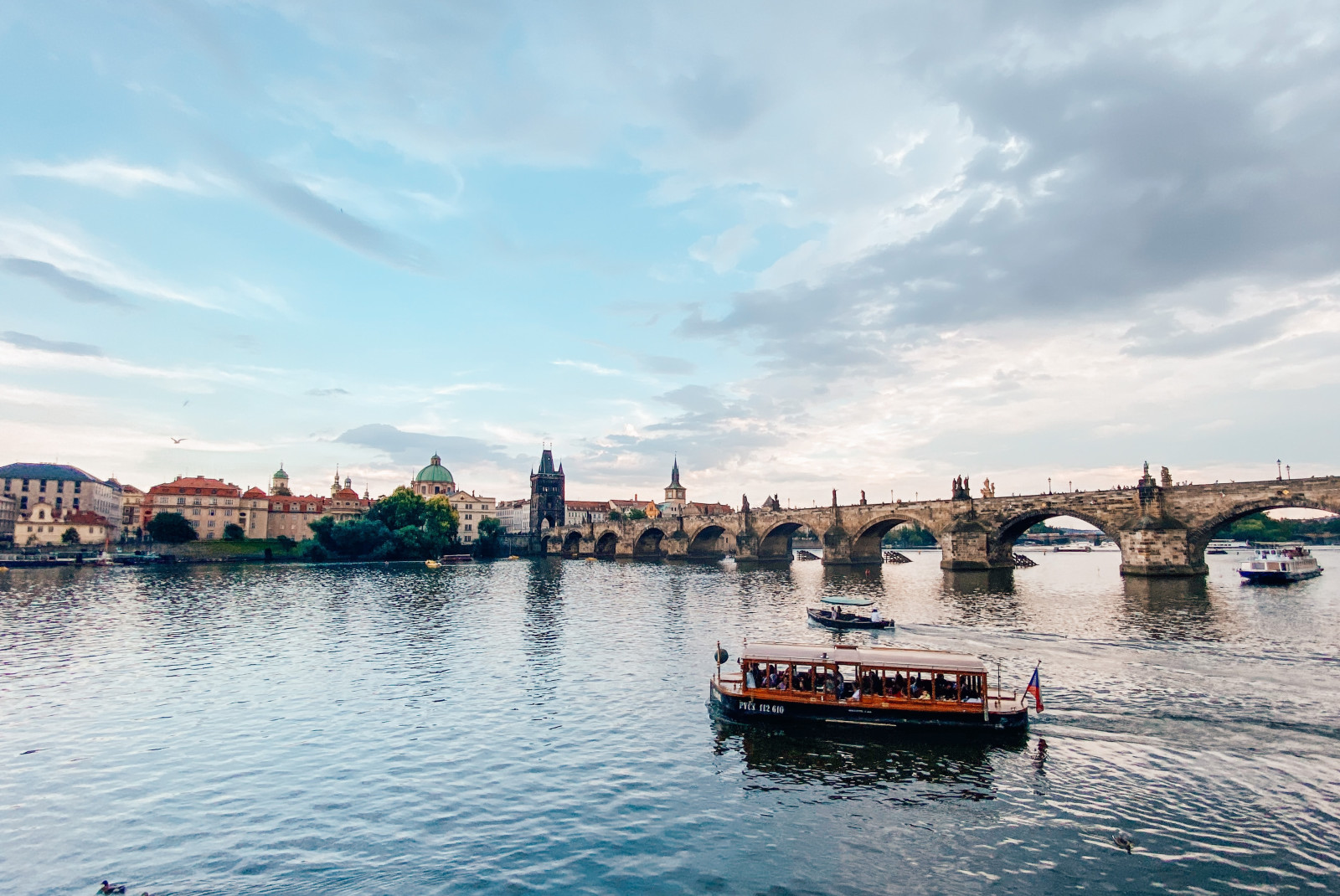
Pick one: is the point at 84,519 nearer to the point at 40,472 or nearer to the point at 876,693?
the point at 40,472

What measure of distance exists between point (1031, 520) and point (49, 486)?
205 m

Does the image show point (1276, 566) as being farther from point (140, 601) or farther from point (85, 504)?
point (85, 504)

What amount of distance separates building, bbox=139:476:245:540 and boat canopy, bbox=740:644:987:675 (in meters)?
183

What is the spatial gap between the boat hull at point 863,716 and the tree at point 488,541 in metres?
149

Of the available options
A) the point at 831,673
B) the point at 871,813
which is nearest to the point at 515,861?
the point at 871,813

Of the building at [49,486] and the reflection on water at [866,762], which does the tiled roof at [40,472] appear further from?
the reflection on water at [866,762]

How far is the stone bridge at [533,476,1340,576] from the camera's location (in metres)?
63.3

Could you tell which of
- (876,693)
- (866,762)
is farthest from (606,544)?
(866,762)

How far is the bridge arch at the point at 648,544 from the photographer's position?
161250 mm

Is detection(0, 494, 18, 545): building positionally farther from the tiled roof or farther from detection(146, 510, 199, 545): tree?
detection(146, 510, 199, 545): tree

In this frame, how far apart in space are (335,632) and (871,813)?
41567mm

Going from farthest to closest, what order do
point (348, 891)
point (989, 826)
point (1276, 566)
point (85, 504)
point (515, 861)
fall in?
point (85, 504) < point (1276, 566) < point (989, 826) < point (515, 861) < point (348, 891)

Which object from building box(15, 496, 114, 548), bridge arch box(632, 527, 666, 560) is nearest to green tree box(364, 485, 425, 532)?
bridge arch box(632, 527, 666, 560)

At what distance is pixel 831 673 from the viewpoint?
27016 millimetres
